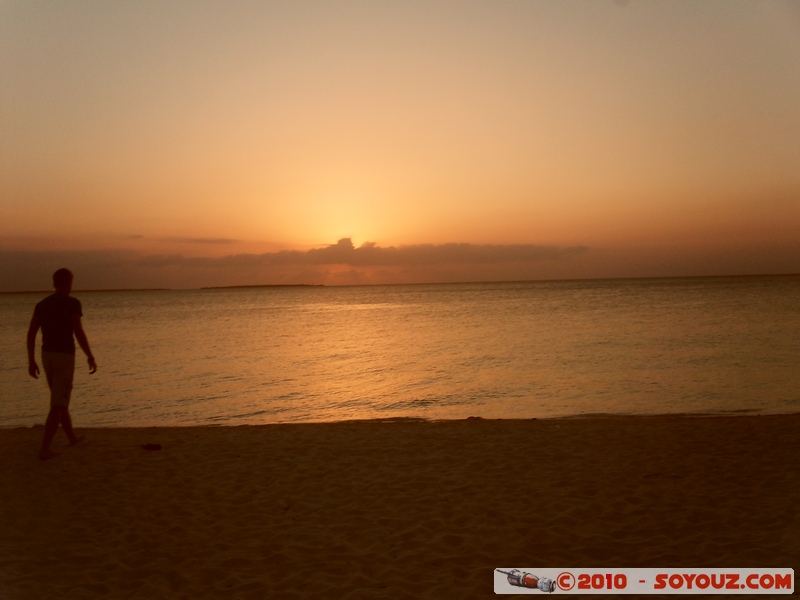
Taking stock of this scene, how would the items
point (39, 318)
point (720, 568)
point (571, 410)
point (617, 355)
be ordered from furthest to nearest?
point (617, 355)
point (571, 410)
point (39, 318)
point (720, 568)

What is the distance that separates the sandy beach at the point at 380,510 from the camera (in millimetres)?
5109

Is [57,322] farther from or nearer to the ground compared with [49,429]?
farther from the ground

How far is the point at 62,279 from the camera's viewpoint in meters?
7.84

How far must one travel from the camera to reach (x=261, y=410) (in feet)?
53.3

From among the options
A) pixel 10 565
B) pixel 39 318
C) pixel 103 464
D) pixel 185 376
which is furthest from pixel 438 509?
pixel 185 376

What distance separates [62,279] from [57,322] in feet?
1.91

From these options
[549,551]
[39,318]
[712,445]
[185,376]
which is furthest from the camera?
[185,376]

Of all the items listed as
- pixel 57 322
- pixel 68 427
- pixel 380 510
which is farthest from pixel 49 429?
pixel 380 510

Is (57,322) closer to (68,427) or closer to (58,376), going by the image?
(58,376)

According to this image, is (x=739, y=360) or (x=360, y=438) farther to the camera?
(x=739, y=360)

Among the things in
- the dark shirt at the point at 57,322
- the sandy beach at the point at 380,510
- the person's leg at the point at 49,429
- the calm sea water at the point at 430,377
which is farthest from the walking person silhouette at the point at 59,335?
the calm sea water at the point at 430,377

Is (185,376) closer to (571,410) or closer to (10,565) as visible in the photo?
(571,410)

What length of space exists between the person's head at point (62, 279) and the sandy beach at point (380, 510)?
243cm

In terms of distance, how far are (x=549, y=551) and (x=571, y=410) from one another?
10353 millimetres
